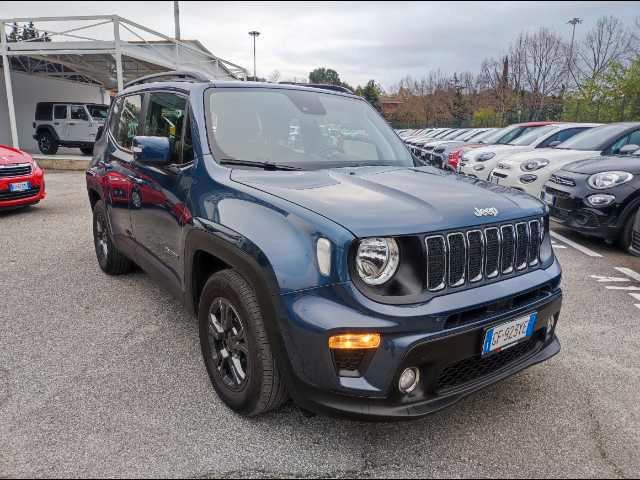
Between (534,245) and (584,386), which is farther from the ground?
(534,245)

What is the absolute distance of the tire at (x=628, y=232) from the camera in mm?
5801

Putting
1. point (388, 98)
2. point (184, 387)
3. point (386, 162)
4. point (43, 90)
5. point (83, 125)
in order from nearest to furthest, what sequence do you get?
point (184, 387) < point (386, 162) < point (83, 125) < point (43, 90) < point (388, 98)

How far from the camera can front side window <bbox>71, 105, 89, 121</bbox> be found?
17156 millimetres

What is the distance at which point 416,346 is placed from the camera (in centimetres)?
197

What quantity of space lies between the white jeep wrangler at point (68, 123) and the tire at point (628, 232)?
53.4 feet

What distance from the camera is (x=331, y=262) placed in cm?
200

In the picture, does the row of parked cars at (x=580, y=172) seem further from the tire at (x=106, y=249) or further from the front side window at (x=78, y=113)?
the front side window at (x=78, y=113)

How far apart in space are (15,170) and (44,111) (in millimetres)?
11365

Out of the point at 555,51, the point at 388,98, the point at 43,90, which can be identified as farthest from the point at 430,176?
the point at 388,98

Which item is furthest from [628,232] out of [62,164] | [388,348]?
[62,164]

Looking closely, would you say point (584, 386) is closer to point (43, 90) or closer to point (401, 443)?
point (401, 443)

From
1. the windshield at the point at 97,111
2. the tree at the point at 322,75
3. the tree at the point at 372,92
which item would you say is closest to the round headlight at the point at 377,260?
the windshield at the point at 97,111

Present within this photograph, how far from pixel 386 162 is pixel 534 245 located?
45.6 inches

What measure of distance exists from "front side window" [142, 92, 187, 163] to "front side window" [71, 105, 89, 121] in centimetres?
1550
